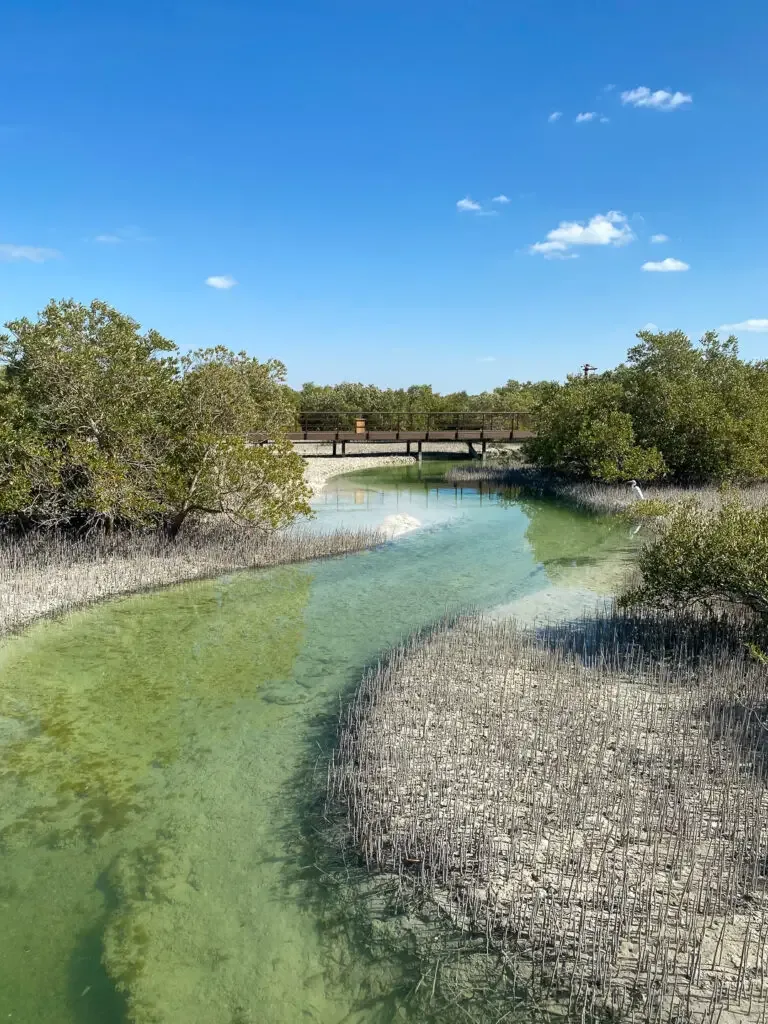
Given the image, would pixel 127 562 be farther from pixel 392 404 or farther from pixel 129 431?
pixel 392 404

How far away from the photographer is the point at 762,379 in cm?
3472

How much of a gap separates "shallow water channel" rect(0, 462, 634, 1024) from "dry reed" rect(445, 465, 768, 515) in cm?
1252

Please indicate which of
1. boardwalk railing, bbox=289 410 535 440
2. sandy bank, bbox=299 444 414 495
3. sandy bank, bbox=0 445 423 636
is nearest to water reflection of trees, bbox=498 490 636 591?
sandy bank, bbox=0 445 423 636

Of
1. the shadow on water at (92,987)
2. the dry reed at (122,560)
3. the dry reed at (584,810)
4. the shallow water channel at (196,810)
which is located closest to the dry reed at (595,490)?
the dry reed at (122,560)

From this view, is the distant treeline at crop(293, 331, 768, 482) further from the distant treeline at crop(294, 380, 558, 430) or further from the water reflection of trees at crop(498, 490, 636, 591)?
the distant treeline at crop(294, 380, 558, 430)

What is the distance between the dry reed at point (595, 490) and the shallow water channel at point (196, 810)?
12.5m

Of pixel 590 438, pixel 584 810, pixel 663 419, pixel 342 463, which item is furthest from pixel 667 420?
pixel 584 810

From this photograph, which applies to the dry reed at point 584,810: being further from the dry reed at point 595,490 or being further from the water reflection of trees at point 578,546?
the dry reed at point 595,490

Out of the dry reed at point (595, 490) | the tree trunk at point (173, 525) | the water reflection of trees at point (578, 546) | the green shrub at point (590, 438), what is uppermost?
the green shrub at point (590, 438)

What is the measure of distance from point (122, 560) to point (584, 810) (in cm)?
1309

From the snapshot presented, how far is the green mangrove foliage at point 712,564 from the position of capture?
10.7m

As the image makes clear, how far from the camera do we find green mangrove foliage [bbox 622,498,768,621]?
1073cm

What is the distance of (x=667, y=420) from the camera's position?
1158 inches

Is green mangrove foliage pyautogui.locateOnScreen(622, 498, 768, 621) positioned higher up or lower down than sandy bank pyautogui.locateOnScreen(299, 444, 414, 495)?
lower down
